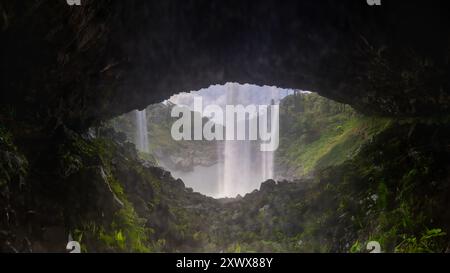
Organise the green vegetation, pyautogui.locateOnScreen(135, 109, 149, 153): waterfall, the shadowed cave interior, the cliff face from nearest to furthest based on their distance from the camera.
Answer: the shadowed cave interior, the cliff face, the green vegetation, pyautogui.locateOnScreen(135, 109, 149, 153): waterfall

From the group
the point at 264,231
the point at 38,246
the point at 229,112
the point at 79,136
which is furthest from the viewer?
the point at 229,112

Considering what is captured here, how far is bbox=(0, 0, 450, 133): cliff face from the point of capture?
6785mm

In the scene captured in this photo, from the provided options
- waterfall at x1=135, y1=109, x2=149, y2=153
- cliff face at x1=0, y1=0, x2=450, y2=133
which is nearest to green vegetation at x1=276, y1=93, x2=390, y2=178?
Answer: cliff face at x1=0, y1=0, x2=450, y2=133

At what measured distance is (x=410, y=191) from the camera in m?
6.99

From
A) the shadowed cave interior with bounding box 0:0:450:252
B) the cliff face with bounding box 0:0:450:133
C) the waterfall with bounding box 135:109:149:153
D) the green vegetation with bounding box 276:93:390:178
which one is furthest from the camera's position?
the waterfall with bounding box 135:109:149:153

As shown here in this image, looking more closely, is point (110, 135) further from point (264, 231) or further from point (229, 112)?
point (229, 112)

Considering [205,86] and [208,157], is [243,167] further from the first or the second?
[205,86]

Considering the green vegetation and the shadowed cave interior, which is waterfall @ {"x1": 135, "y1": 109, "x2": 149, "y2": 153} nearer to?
the green vegetation

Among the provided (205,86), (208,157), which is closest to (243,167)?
(208,157)

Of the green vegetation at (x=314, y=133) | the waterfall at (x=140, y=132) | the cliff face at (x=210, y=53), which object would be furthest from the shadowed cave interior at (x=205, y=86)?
the waterfall at (x=140, y=132)

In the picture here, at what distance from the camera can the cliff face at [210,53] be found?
6.79 meters

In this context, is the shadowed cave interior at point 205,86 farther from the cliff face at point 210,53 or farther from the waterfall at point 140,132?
the waterfall at point 140,132
